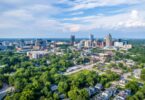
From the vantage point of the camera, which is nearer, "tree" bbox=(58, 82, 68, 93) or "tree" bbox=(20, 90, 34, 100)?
"tree" bbox=(20, 90, 34, 100)

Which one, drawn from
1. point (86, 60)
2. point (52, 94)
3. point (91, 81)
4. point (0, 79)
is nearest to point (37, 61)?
point (86, 60)

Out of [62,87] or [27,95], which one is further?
[62,87]

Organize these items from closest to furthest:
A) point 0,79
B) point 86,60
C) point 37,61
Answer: point 0,79 < point 37,61 < point 86,60

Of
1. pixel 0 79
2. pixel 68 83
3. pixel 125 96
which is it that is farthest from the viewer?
pixel 0 79

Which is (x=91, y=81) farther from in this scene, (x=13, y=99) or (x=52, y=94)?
(x=13, y=99)

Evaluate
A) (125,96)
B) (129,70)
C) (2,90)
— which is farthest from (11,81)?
(129,70)

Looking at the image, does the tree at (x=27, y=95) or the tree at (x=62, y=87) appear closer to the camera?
the tree at (x=27, y=95)

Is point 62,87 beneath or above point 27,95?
beneath

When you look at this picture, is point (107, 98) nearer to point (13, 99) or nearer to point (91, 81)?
point (91, 81)

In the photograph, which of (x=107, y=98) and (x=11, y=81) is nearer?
(x=107, y=98)
